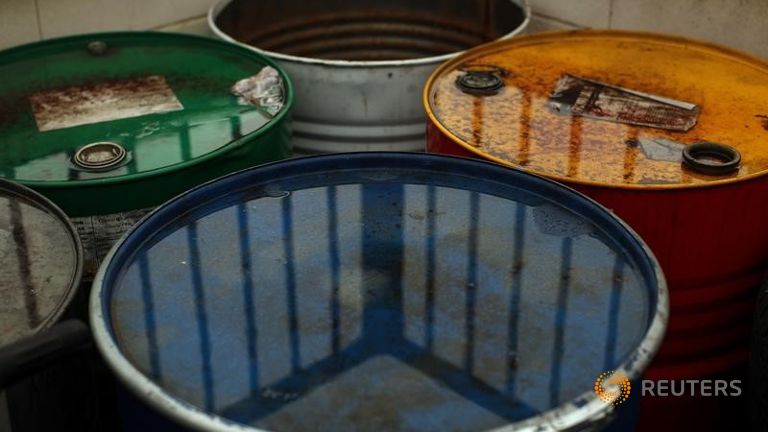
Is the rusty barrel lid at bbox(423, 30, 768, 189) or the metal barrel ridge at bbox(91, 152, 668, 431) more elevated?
the rusty barrel lid at bbox(423, 30, 768, 189)

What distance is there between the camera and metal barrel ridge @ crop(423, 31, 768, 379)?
2264 millimetres

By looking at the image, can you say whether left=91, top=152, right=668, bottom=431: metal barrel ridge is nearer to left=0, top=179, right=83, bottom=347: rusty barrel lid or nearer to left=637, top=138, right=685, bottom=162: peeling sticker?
left=0, top=179, right=83, bottom=347: rusty barrel lid

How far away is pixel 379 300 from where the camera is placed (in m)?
→ 1.82

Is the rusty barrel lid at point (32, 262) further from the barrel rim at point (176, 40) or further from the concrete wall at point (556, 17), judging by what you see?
the concrete wall at point (556, 17)

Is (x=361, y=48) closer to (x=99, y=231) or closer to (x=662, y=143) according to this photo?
(x=662, y=143)

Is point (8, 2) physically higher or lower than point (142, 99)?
higher

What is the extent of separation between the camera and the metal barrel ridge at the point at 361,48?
3088mm

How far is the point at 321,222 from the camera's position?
2.08 meters

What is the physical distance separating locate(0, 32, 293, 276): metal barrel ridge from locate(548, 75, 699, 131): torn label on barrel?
87cm

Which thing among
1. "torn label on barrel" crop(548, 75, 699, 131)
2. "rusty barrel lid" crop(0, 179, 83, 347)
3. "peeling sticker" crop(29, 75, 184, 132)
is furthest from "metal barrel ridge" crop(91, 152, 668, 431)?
"peeling sticker" crop(29, 75, 184, 132)

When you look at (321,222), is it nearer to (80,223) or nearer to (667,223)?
(80,223)

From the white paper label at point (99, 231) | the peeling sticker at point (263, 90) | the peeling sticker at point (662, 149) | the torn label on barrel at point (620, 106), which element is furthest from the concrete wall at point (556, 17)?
the white paper label at point (99, 231)

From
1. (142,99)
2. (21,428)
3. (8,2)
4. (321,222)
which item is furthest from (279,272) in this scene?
(8,2)

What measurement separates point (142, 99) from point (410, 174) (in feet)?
3.70
